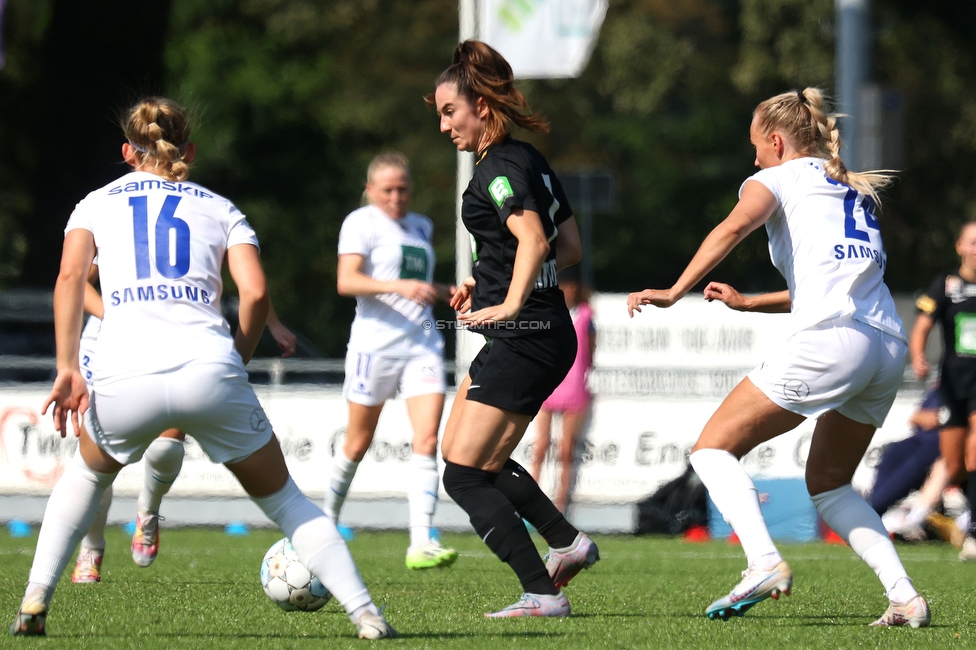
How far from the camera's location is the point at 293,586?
19.4ft

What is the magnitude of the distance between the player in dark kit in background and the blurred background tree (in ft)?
56.4

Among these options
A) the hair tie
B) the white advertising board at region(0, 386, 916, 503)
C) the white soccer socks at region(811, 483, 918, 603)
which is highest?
the hair tie

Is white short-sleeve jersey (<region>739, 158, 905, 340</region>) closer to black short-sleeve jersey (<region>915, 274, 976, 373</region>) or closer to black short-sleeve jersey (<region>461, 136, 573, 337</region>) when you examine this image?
black short-sleeve jersey (<region>461, 136, 573, 337</region>)

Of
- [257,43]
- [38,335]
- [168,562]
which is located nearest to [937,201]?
[257,43]

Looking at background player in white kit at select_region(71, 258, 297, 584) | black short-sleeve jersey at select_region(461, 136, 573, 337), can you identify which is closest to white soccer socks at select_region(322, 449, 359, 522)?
background player in white kit at select_region(71, 258, 297, 584)

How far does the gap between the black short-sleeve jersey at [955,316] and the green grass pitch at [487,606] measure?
134 cm

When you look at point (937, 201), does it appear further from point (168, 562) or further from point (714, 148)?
point (168, 562)

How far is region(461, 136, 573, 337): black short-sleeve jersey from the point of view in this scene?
214 inches

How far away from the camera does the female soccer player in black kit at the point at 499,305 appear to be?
5.46 metres

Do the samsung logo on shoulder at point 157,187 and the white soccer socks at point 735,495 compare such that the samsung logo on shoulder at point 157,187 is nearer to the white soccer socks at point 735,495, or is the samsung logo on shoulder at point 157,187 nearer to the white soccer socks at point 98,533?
the white soccer socks at point 735,495

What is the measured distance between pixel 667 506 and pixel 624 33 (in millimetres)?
23549

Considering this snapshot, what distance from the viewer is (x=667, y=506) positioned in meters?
11.8

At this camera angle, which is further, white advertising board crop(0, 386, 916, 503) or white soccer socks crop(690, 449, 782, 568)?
white advertising board crop(0, 386, 916, 503)

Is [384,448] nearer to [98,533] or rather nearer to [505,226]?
[98,533]
